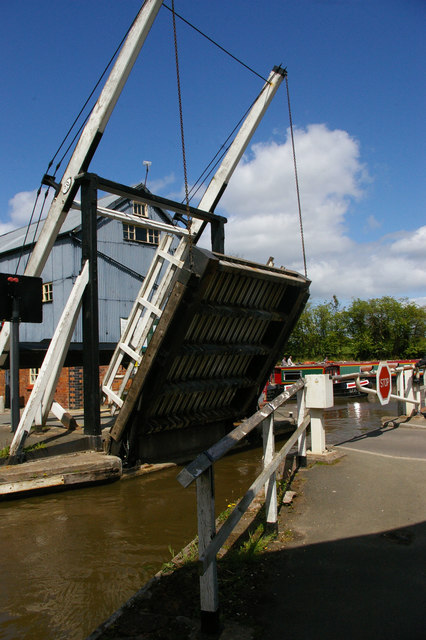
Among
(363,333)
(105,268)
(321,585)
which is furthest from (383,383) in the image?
(363,333)

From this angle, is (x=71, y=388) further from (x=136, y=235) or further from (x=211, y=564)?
(x=211, y=564)

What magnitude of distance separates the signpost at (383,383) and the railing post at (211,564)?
547 cm

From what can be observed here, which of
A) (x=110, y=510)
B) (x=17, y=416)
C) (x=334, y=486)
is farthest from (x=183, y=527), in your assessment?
(x=17, y=416)

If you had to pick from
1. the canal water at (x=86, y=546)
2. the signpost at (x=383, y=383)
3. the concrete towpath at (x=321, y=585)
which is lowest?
the canal water at (x=86, y=546)

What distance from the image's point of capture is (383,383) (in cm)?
777

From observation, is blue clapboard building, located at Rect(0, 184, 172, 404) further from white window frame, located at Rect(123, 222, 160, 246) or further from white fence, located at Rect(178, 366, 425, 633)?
white fence, located at Rect(178, 366, 425, 633)

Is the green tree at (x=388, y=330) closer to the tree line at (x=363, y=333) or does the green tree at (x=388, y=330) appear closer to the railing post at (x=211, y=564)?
the tree line at (x=363, y=333)

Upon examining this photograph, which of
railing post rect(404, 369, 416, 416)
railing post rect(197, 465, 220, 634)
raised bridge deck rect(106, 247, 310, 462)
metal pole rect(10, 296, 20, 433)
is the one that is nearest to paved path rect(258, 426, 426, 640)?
railing post rect(197, 465, 220, 634)

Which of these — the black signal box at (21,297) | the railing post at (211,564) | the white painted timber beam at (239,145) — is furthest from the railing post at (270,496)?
the white painted timber beam at (239,145)

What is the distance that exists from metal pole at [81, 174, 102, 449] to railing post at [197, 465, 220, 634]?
5.03m

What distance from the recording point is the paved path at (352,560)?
2.57 meters

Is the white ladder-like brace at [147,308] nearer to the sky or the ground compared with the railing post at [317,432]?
nearer to the sky

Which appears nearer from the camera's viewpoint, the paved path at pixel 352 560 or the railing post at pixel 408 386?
the paved path at pixel 352 560

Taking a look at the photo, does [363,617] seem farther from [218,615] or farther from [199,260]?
[199,260]
